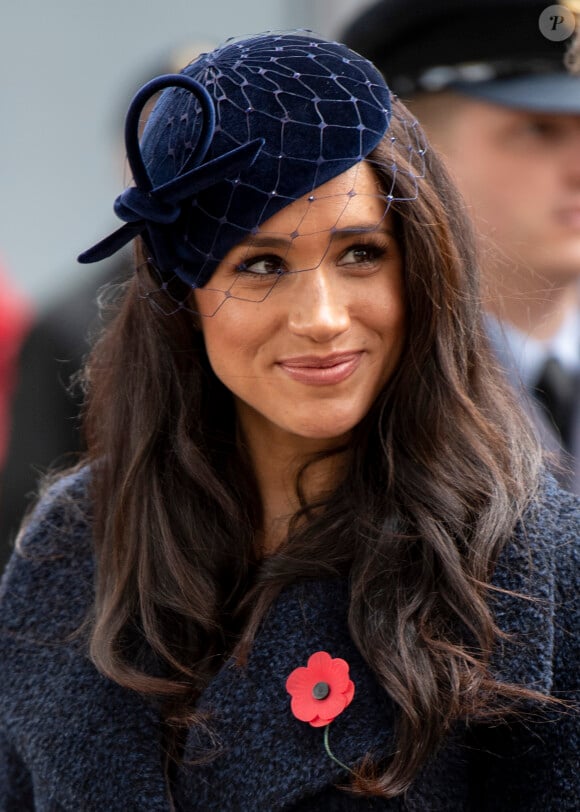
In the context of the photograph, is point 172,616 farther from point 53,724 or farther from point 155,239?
point 155,239

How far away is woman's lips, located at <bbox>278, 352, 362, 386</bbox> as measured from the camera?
223 centimetres

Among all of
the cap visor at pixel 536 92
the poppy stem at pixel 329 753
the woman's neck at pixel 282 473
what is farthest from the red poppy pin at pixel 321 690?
the cap visor at pixel 536 92

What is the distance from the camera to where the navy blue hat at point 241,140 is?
215 cm

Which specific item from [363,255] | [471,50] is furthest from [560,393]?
[363,255]

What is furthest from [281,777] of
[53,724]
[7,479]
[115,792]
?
[7,479]

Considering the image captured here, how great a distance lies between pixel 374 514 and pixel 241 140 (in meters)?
0.66

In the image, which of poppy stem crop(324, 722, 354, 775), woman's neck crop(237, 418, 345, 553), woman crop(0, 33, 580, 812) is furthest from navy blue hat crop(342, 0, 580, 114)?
poppy stem crop(324, 722, 354, 775)

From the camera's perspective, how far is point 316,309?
218cm

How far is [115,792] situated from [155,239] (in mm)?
922

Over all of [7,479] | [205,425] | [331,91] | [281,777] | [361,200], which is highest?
[331,91]

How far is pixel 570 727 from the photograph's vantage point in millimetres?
2127

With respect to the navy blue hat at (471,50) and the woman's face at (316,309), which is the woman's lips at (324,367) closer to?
the woman's face at (316,309)

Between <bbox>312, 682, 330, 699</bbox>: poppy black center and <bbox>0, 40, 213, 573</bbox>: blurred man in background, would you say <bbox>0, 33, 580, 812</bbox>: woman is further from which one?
<bbox>0, 40, 213, 573</bbox>: blurred man in background

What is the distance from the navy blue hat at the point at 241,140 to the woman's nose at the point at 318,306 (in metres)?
0.12
